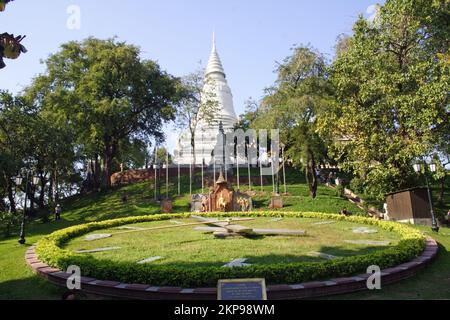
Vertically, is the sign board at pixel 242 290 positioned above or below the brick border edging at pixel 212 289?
above

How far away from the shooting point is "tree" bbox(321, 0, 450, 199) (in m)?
19.0

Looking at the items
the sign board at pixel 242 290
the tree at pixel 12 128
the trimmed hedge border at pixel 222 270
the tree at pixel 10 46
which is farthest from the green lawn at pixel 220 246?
the tree at pixel 12 128

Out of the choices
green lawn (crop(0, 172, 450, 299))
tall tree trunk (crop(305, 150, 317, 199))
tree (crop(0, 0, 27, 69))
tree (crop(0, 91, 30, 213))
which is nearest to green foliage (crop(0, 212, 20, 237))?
green lawn (crop(0, 172, 450, 299))

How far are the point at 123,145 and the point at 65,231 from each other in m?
27.6

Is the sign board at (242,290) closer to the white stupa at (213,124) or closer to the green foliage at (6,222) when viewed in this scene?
the green foliage at (6,222)

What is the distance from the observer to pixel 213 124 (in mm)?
46906

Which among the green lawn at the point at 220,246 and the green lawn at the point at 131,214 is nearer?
the green lawn at the point at 131,214

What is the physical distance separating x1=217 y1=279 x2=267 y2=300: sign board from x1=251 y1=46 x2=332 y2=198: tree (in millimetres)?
22969

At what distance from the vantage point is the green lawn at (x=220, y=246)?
9.02 meters

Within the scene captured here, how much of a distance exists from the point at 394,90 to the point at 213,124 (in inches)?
1132

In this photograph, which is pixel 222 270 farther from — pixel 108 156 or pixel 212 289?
pixel 108 156

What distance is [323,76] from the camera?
2950cm

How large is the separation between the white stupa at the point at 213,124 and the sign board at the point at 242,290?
39.6 m
